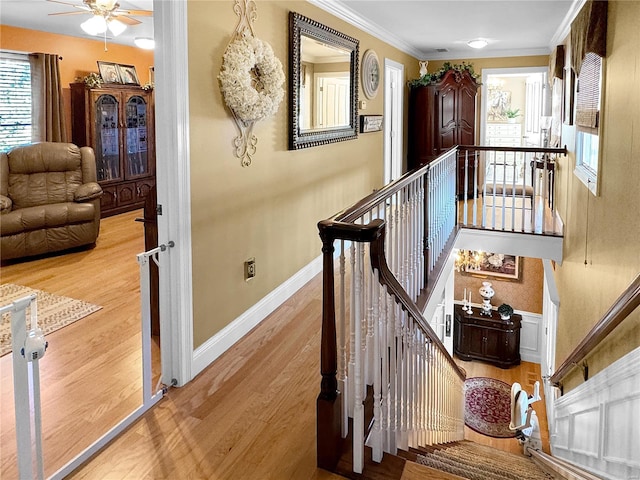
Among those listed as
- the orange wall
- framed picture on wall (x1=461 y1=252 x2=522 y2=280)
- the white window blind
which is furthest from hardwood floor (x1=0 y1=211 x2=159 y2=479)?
framed picture on wall (x1=461 y1=252 x2=522 y2=280)

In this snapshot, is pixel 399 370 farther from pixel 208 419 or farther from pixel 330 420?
pixel 208 419

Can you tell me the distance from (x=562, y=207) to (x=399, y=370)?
4137mm

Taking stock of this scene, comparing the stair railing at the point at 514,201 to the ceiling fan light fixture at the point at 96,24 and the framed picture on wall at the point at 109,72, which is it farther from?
the framed picture on wall at the point at 109,72

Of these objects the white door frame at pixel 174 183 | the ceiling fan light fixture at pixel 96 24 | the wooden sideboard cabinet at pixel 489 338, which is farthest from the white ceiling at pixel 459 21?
the wooden sideboard cabinet at pixel 489 338

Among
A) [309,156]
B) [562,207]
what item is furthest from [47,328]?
[562,207]

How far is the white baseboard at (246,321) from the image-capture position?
115 inches

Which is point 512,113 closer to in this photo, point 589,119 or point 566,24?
point 566,24

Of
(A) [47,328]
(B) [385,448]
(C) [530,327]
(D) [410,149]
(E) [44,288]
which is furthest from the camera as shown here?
(C) [530,327]

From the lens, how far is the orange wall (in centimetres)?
641

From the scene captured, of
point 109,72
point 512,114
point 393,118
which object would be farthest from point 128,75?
point 512,114

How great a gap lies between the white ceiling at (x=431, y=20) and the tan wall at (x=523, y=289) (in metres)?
3.62

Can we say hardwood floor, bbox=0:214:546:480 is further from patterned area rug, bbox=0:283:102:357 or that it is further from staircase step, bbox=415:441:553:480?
staircase step, bbox=415:441:553:480

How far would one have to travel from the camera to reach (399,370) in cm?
227

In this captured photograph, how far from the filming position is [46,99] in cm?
670
